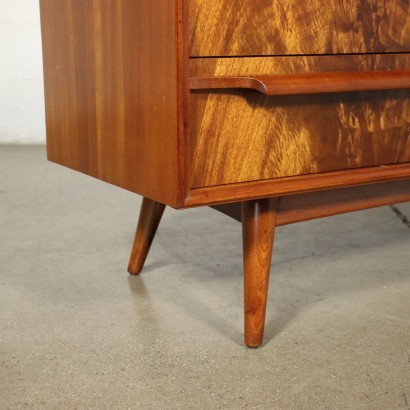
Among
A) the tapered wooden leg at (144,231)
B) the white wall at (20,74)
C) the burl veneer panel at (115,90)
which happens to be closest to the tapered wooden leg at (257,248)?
the burl veneer panel at (115,90)

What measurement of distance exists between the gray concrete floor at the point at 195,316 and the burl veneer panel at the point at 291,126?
1.03 feet

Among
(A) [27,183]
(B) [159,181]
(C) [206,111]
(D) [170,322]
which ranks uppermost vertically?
(C) [206,111]

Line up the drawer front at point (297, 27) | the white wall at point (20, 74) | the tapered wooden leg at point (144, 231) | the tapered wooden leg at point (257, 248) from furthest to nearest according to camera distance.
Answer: the white wall at point (20, 74) → the tapered wooden leg at point (144, 231) → the tapered wooden leg at point (257, 248) → the drawer front at point (297, 27)

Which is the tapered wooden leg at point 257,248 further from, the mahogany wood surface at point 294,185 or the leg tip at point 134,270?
the leg tip at point 134,270

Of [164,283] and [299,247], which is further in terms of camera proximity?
[299,247]

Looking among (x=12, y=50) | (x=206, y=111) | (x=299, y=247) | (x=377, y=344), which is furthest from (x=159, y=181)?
(x=12, y=50)

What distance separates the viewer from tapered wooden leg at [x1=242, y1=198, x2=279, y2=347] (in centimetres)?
118

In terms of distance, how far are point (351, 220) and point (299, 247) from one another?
0.33 meters

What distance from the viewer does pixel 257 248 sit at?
1.18 metres

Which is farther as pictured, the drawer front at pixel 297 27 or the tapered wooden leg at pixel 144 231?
the tapered wooden leg at pixel 144 231

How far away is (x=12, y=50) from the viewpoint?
3637 millimetres

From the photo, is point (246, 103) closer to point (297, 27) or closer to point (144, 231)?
point (297, 27)

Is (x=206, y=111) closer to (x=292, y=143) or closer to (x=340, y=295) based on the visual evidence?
(x=292, y=143)

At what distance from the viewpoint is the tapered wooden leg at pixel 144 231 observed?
1.56m
